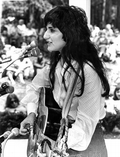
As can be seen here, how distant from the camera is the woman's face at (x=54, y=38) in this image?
36.5 inches

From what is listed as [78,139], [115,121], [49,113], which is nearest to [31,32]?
[115,121]

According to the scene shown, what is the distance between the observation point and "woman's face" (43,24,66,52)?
927 millimetres

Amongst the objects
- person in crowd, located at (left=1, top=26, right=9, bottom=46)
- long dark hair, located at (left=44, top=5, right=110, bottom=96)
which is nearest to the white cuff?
long dark hair, located at (left=44, top=5, right=110, bottom=96)

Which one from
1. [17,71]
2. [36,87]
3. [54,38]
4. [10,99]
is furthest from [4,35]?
[54,38]

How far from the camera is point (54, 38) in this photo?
3.06 feet

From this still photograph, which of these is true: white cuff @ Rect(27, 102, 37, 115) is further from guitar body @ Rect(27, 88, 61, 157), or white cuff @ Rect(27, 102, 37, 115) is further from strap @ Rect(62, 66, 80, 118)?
strap @ Rect(62, 66, 80, 118)

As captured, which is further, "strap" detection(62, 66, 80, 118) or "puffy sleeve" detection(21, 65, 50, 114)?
"puffy sleeve" detection(21, 65, 50, 114)

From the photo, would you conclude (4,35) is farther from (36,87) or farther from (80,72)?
(80,72)

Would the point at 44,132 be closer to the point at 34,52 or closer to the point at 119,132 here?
the point at 34,52

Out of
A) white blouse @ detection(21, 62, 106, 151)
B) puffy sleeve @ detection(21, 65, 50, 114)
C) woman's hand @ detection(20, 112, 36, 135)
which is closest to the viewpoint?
white blouse @ detection(21, 62, 106, 151)

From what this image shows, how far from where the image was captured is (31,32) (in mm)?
2121

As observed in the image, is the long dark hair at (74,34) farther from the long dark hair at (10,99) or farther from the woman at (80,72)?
the long dark hair at (10,99)

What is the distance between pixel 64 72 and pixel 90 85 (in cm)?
10

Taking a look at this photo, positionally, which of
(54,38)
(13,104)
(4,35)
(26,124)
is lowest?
(13,104)
